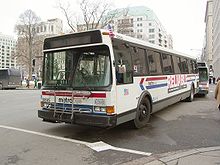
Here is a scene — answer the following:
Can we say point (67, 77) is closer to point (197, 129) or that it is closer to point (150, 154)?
point (150, 154)

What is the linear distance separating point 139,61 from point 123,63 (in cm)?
118

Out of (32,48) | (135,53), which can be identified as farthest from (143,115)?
(32,48)

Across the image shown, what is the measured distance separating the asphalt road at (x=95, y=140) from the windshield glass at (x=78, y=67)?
1.49 meters

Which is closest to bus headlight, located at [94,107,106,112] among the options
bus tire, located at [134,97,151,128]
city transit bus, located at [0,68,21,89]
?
bus tire, located at [134,97,151,128]

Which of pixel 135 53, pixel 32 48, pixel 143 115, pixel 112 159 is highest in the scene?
pixel 32 48

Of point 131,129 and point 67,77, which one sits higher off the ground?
point 67,77

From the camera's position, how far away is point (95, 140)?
7.12 meters

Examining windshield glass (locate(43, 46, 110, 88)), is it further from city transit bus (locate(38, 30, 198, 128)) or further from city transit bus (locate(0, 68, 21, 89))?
city transit bus (locate(0, 68, 21, 89))

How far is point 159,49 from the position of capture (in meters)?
10.4

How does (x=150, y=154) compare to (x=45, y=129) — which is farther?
(x=45, y=129)

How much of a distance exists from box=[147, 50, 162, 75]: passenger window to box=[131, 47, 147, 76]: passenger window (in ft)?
1.56

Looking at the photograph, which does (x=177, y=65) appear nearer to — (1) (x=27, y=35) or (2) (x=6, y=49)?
(1) (x=27, y=35)

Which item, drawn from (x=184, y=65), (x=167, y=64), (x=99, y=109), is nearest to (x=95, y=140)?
(x=99, y=109)

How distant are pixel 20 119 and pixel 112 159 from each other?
5670mm
